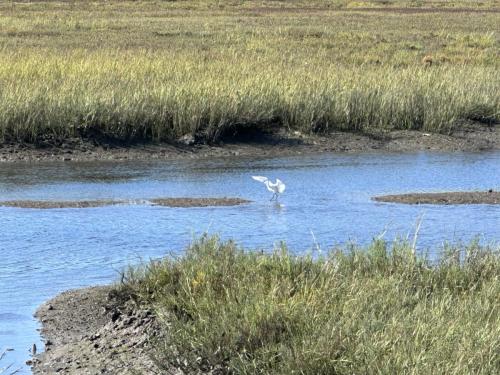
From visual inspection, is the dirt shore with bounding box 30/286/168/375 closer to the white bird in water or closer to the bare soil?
the bare soil

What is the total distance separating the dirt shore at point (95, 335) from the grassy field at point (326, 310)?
162 millimetres

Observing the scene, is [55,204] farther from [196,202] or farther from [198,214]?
[198,214]

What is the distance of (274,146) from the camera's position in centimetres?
1769

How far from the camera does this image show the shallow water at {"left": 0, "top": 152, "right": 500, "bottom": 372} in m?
9.53

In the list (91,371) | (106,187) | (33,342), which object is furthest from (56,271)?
(106,187)

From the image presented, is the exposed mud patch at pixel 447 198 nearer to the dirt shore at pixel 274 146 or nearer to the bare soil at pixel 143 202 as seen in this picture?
the bare soil at pixel 143 202

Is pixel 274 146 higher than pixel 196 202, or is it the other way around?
pixel 274 146

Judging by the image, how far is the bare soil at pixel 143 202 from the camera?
12.8 m

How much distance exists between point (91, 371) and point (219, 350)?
1.09m

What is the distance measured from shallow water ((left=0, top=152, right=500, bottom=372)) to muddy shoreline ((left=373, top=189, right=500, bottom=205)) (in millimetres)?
275

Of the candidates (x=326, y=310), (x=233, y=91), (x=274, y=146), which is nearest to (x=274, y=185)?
(x=274, y=146)

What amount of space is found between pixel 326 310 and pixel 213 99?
11608 mm

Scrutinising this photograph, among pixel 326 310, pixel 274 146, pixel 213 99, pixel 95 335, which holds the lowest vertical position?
pixel 95 335

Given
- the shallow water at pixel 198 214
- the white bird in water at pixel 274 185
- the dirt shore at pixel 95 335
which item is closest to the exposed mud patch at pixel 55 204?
the shallow water at pixel 198 214
